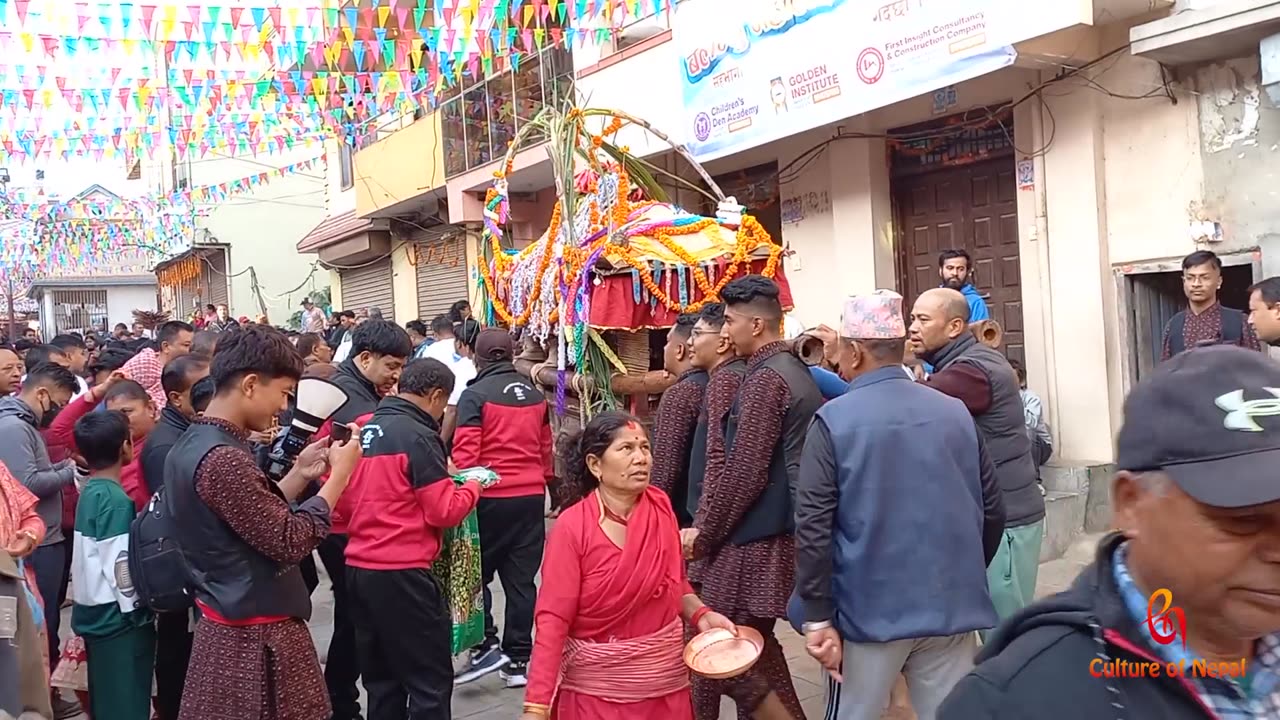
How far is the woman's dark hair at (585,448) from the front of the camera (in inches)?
126

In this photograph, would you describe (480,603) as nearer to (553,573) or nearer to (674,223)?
(553,573)

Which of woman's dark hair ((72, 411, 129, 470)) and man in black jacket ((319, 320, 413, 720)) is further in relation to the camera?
man in black jacket ((319, 320, 413, 720))

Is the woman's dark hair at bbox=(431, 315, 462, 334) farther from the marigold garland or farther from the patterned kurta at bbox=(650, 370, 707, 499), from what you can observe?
the patterned kurta at bbox=(650, 370, 707, 499)

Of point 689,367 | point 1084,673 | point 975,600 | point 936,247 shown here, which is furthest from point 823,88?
point 1084,673

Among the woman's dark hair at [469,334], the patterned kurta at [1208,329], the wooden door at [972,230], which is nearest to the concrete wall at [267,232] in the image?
the woman's dark hair at [469,334]

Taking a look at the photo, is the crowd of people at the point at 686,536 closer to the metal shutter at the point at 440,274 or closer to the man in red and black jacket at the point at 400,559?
the man in red and black jacket at the point at 400,559

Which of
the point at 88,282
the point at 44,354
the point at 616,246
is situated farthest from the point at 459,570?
the point at 88,282

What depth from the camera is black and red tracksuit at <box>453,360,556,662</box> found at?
17.9 ft

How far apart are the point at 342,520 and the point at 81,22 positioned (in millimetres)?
6126

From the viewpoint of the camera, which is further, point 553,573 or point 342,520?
point 342,520

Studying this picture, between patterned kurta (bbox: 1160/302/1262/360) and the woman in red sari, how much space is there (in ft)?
12.6

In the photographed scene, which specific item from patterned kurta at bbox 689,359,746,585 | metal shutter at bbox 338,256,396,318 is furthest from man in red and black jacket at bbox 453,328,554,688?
metal shutter at bbox 338,256,396,318

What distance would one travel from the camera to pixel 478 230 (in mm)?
14617

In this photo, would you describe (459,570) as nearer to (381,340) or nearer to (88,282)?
(381,340)
